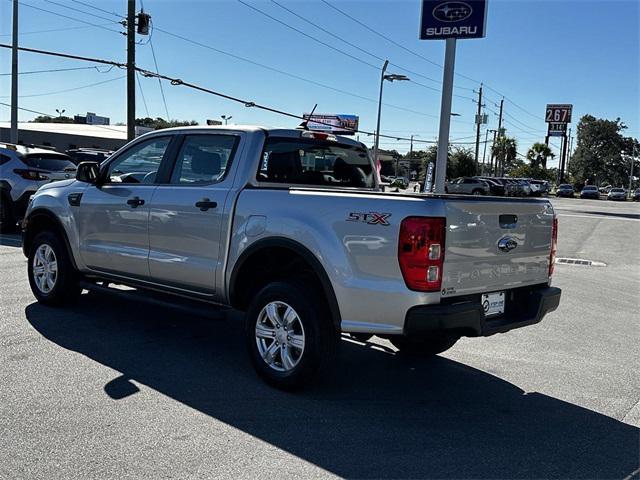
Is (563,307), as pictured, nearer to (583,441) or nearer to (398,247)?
(583,441)

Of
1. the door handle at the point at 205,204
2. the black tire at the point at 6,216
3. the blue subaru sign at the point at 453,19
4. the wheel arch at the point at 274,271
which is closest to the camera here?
the wheel arch at the point at 274,271

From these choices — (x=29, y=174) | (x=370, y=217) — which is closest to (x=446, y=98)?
(x=29, y=174)

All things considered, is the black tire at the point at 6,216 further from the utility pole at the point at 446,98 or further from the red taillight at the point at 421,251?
the red taillight at the point at 421,251

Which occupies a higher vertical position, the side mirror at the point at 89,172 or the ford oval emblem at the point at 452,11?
the ford oval emblem at the point at 452,11

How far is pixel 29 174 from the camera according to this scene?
470 inches

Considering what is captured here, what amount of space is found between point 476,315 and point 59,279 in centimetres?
442

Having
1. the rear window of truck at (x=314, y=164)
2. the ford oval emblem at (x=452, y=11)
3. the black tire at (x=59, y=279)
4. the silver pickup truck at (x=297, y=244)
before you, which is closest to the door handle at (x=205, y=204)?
the silver pickup truck at (x=297, y=244)

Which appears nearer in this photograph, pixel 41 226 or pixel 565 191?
pixel 41 226

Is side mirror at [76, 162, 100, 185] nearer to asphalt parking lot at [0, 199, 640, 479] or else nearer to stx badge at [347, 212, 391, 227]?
asphalt parking lot at [0, 199, 640, 479]

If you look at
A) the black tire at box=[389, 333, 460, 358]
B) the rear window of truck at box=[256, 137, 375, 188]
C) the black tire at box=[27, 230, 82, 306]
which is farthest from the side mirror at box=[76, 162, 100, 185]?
the black tire at box=[389, 333, 460, 358]

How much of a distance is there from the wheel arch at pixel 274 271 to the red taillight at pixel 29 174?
880 centimetres

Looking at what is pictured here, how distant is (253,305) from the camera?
181 inches

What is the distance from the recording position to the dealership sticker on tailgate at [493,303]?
4195 millimetres

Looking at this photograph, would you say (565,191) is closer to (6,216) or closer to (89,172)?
(6,216)
